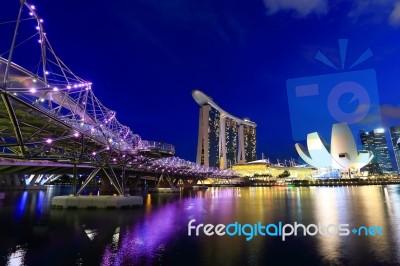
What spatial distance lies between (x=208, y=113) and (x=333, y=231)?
15950 centimetres

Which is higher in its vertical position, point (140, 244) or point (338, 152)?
point (338, 152)

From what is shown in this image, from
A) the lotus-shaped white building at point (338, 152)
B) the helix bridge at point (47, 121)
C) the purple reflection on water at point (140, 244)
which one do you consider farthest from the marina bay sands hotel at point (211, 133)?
the purple reflection on water at point (140, 244)

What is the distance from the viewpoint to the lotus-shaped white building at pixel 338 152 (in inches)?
5603

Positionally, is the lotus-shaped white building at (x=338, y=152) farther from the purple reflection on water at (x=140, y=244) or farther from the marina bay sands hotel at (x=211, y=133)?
the purple reflection on water at (x=140, y=244)

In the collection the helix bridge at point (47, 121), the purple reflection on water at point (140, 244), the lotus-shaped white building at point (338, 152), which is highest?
the lotus-shaped white building at point (338, 152)

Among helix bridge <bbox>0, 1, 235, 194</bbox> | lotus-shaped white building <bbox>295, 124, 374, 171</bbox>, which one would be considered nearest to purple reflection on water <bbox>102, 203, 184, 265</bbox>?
helix bridge <bbox>0, 1, 235, 194</bbox>

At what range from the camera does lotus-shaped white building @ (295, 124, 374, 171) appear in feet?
467

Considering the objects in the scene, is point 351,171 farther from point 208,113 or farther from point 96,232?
point 96,232

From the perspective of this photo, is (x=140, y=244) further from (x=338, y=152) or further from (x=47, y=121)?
(x=338, y=152)

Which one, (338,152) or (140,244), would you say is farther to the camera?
(338,152)

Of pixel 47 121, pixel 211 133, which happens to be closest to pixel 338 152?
pixel 211 133

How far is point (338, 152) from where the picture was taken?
147 m

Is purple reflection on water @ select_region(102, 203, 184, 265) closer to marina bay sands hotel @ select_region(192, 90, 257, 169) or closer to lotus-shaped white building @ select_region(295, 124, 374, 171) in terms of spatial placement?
lotus-shaped white building @ select_region(295, 124, 374, 171)

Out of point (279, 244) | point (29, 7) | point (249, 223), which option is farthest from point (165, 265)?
point (29, 7)
